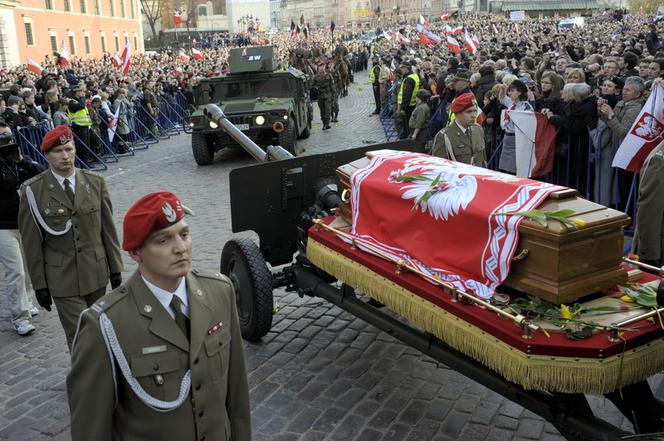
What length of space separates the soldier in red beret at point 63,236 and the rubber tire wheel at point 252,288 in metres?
1.28

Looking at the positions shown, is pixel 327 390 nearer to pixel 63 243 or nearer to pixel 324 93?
pixel 63 243

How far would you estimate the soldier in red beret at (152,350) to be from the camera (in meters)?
2.40

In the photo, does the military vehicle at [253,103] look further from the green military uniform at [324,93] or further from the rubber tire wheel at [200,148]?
the green military uniform at [324,93]

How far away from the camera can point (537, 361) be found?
321 centimetres

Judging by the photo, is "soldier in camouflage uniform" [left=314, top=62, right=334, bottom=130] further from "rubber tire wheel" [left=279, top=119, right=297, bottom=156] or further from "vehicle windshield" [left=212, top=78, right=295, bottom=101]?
"rubber tire wheel" [left=279, top=119, right=297, bottom=156]

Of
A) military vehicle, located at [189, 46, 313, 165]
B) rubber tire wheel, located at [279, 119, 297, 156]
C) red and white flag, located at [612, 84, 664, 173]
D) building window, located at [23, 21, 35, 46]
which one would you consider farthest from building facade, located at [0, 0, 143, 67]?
red and white flag, located at [612, 84, 664, 173]

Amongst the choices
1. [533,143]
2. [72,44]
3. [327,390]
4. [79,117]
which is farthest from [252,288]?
[72,44]

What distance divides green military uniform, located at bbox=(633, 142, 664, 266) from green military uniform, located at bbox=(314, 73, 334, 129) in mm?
13968

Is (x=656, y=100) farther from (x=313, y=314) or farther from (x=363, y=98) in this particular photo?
(x=363, y=98)

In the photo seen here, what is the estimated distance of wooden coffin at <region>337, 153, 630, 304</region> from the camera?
346cm

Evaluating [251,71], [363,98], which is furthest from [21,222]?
[363,98]

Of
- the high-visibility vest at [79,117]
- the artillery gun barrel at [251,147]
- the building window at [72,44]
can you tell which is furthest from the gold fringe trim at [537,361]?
the building window at [72,44]

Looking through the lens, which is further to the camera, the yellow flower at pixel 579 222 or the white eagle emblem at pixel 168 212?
the yellow flower at pixel 579 222

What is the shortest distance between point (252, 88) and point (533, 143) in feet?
27.3
